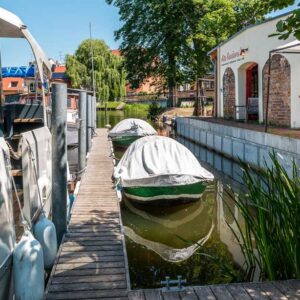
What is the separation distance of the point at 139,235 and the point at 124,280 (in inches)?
131

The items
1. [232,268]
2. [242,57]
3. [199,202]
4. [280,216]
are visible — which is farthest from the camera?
[242,57]

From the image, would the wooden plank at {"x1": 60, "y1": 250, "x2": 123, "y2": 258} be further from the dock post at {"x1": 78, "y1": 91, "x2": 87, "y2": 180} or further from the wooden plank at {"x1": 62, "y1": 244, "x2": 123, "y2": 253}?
the dock post at {"x1": 78, "y1": 91, "x2": 87, "y2": 180}

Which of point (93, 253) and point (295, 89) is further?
point (295, 89)

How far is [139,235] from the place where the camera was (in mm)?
7812

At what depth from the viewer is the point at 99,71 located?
50.4 meters

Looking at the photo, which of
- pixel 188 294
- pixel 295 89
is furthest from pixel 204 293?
pixel 295 89

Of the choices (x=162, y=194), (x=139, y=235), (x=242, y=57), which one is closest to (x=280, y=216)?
(x=139, y=235)

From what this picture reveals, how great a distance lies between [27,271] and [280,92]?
45.1 feet

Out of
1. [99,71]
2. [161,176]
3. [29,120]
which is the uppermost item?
[99,71]

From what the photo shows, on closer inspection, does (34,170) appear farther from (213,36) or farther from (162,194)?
(213,36)

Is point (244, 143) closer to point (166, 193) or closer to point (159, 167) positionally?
point (159, 167)

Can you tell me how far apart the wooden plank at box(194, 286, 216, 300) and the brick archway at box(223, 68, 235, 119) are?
18819 millimetres

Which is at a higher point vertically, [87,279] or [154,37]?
[154,37]

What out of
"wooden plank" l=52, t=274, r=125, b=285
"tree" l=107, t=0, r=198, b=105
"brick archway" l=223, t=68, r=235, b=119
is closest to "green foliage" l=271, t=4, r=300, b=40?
"wooden plank" l=52, t=274, r=125, b=285
